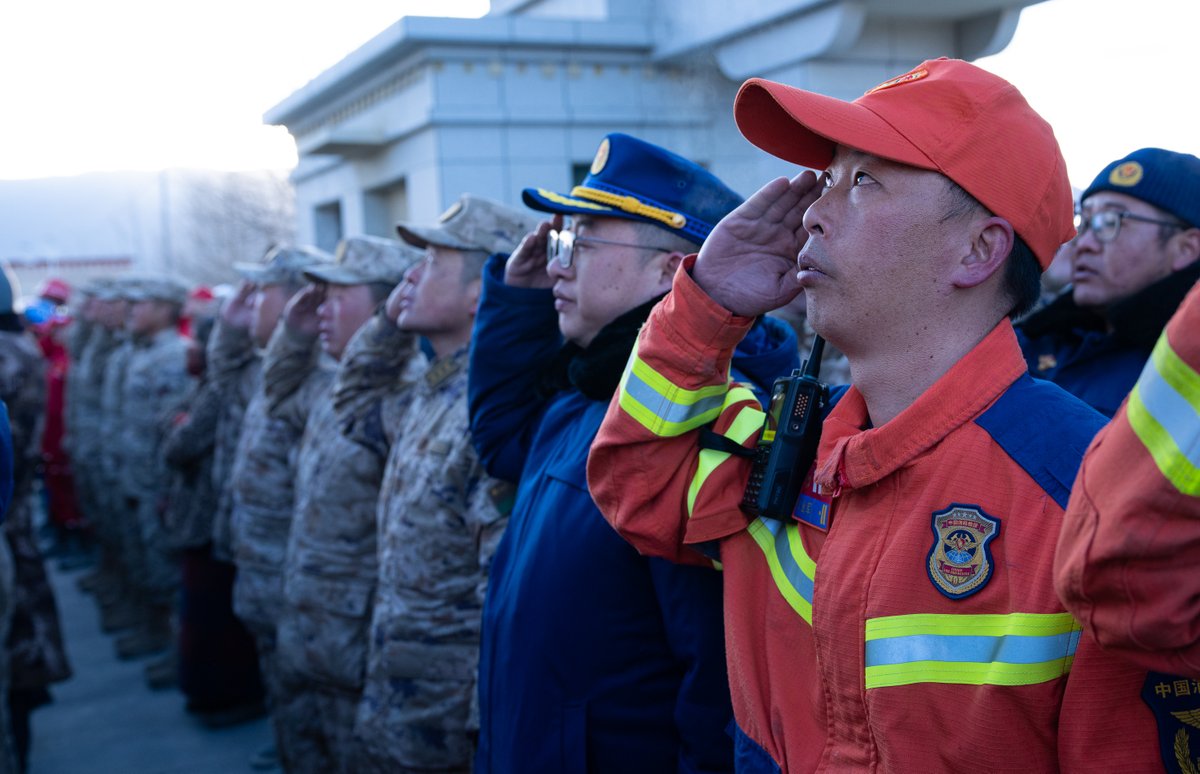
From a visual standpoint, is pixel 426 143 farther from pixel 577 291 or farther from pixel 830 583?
pixel 830 583

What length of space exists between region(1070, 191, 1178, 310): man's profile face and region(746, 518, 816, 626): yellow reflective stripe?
7.00 ft

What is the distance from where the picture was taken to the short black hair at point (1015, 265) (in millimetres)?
1528

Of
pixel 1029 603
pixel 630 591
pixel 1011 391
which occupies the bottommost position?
pixel 630 591

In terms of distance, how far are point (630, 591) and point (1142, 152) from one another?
94.5 inches

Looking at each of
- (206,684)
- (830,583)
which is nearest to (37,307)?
(206,684)

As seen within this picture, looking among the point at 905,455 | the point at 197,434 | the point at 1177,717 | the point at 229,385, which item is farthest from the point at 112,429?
the point at 1177,717

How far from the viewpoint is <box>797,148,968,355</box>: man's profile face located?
1.53 metres

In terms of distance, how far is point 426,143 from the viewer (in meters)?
10.3

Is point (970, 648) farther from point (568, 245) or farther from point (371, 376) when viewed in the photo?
point (371, 376)

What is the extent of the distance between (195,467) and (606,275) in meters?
4.88

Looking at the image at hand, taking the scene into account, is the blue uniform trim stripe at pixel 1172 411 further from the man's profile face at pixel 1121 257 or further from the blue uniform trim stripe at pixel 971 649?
the man's profile face at pixel 1121 257

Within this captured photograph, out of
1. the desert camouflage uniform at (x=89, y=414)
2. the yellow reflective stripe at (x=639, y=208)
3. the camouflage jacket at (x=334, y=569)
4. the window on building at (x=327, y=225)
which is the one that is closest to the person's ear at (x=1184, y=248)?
the yellow reflective stripe at (x=639, y=208)

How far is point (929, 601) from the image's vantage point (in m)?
1.37

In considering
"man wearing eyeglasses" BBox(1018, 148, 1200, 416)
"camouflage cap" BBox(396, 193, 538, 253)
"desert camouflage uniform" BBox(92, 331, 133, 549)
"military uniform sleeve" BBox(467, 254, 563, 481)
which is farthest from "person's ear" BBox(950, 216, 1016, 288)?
"desert camouflage uniform" BBox(92, 331, 133, 549)
